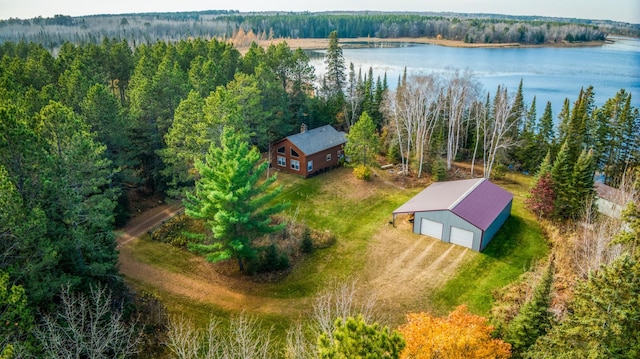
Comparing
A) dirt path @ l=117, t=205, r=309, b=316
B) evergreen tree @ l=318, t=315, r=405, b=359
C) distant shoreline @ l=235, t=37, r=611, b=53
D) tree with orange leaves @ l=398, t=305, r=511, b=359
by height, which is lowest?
dirt path @ l=117, t=205, r=309, b=316

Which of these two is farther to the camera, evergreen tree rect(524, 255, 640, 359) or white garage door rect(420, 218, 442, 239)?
white garage door rect(420, 218, 442, 239)

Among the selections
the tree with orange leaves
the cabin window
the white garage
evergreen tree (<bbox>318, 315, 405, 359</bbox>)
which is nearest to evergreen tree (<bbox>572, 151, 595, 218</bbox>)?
the white garage

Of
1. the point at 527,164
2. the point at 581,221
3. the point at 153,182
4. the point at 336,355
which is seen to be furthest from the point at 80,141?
the point at 527,164

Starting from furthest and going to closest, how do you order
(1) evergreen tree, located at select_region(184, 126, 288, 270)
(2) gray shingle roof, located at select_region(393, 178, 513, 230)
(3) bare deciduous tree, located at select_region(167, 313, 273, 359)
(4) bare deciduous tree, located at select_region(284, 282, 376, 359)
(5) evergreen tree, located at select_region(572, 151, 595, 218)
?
1. (5) evergreen tree, located at select_region(572, 151, 595, 218)
2. (2) gray shingle roof, located at select_region(393, 178, 513, 230)
3. (1) evergreen tree, located at select_region(184, 126, 288, 270)
4. (4) bare deciduous tree, located at select_region(284, 282, 376, 359)
5. (3) bare deciduous tree, located at select_region(167, 313, 273, 359)

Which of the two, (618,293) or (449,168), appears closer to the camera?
(618,293)

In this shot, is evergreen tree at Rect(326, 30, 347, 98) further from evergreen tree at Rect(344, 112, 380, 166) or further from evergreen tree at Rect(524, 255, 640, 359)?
evergreen tree at Rect(524, 255, 640, 359)

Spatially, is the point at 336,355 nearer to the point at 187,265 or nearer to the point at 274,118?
the point at 187,265
